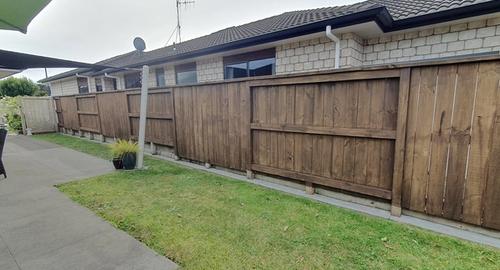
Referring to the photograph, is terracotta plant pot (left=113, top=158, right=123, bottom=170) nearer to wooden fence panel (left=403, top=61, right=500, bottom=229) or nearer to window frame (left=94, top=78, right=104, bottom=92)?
wooden fence panel (left=403, top=61, right=500, bottom=229)

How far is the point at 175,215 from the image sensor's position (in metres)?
3.32

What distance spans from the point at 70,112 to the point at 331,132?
12.4 metres

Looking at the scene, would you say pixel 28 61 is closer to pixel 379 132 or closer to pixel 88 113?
pixel 379 132

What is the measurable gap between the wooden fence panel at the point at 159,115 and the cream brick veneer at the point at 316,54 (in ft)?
10.8

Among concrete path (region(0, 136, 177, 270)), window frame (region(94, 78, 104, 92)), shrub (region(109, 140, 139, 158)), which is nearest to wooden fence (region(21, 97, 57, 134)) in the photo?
window frame (region(94, 78, 104, 92))

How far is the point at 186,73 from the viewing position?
959 cm

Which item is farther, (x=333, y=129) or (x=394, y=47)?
(x=394, y=47)

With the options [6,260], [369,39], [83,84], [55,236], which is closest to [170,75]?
[369,39]

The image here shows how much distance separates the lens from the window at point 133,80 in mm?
12009

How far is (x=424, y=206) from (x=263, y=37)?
514 cm

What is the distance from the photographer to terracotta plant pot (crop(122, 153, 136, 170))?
5648mm

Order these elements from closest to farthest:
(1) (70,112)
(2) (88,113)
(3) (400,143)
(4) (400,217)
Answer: (3) (400,143), (4) (400,217), (2) (88,113), (1) (70,112)

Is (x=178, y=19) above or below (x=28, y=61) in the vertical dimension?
above

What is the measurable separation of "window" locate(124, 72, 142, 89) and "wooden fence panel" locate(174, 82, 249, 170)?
23.6ft
